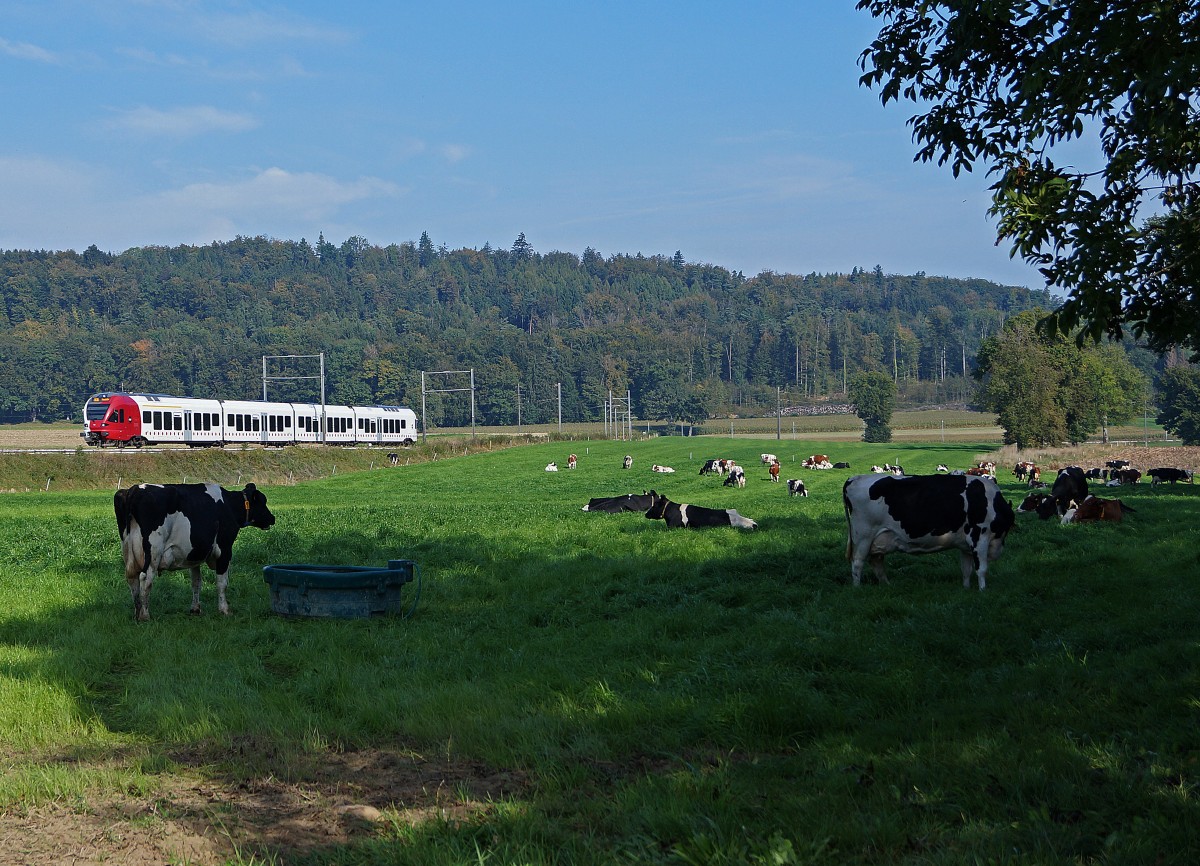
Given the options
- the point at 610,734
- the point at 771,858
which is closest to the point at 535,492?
the point at 610,734

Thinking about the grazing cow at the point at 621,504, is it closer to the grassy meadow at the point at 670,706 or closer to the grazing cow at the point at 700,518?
the grazing cow at the point at 700,518

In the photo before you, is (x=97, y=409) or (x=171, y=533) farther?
(x=97, y=409)

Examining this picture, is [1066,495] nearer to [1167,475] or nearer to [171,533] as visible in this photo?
[171,533]

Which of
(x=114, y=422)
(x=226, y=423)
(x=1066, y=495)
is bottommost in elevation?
(x=1066, y=495)

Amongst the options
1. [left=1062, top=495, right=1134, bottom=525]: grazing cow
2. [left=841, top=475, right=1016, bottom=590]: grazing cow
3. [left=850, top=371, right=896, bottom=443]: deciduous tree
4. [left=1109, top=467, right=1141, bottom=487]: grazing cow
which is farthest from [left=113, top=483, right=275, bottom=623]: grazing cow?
[left=850, top=371, right=896, bottom=443]: deciduous tree

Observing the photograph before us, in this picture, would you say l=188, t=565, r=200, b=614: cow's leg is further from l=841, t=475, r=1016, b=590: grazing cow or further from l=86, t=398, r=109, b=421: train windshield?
l=86, t=398, r=109, b=421: train windshield

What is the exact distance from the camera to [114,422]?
6794 cm

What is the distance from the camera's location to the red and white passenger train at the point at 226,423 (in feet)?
224

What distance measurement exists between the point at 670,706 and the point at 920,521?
7.71 m

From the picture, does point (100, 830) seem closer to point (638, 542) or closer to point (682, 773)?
point (682, 773)

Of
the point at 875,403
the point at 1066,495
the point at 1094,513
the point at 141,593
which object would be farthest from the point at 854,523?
the point at 875,403

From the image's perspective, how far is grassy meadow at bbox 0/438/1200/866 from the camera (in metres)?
6.04

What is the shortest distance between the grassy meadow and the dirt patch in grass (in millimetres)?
55

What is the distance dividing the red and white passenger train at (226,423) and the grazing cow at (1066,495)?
56321 mm
